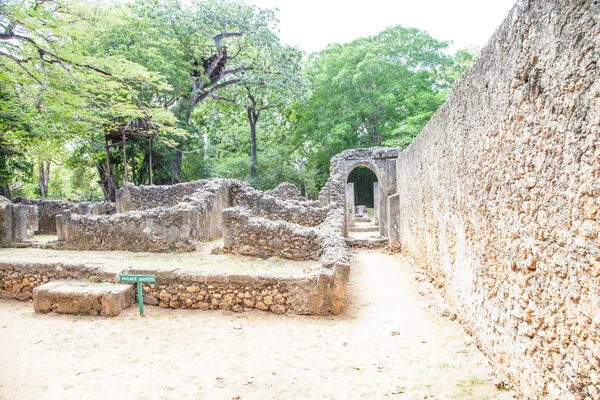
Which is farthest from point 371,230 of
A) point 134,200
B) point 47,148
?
point 47,148

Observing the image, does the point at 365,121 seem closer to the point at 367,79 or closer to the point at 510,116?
the point at 367,79

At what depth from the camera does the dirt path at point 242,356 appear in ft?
11.2

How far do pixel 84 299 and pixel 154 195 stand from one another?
29.7 ft

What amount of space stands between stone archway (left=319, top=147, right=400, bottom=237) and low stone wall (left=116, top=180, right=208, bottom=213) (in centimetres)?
509

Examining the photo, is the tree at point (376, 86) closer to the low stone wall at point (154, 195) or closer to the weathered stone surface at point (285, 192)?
the weathered stone surface at point (285, 192)

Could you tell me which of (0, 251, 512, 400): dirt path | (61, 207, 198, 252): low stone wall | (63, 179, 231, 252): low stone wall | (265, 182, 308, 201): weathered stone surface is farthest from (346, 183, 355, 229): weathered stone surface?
(0, 251, 512, 400): dirt path

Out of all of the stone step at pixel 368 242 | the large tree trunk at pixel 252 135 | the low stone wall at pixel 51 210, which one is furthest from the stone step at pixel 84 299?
the large tree trunk at pixel 252 135

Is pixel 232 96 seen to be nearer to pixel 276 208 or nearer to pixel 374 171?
pixel 374 171

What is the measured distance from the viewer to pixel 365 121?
2614cm

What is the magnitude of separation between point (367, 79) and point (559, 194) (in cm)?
2411

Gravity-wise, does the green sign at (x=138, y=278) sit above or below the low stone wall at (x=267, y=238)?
below

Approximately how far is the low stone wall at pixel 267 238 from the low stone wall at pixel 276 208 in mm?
3666

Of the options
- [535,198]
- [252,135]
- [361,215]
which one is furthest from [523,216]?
[252,135]

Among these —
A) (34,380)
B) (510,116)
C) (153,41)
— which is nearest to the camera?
(510,116)
